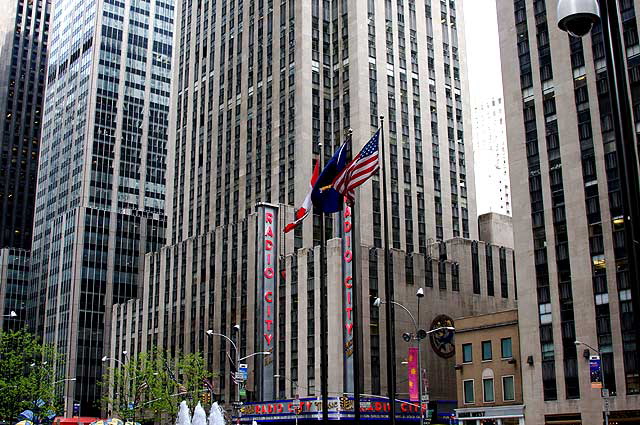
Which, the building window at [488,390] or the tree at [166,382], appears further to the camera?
the tree at [166,382]

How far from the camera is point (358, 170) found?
31.1 metres

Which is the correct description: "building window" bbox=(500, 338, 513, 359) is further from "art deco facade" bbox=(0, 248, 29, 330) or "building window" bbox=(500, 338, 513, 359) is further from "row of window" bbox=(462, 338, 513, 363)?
"art deco facade" bbox=(0, 248, 29, 330)

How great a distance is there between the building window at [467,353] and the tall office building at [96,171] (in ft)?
286

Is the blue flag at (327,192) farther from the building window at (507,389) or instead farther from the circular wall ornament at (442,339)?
the circular wall ornament at (442,339)

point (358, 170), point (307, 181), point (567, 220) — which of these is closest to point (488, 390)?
point (567, 220)

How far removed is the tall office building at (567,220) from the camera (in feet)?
200

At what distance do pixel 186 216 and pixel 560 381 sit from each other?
7495 centimetres

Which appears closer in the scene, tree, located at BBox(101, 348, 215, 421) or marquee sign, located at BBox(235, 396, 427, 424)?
marquee sign, located at BBox(235, 396, 427, 424)

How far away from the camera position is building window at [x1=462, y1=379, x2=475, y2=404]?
74.1 metres

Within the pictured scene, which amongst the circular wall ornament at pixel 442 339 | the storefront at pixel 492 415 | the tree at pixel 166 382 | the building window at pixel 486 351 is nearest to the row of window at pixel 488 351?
the building window at pixel 486 351

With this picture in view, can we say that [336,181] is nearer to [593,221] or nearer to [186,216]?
[593,221]

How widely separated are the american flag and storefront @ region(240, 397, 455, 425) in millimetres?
49045

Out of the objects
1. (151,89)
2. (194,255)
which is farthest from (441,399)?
(151,89)

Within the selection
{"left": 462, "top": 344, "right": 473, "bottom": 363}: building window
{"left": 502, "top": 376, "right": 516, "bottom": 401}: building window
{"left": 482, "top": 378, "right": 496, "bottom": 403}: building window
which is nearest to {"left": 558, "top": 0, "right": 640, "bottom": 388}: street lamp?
{"left": 502, "top": 376, "right": 516, "bottom": 401}: building window
